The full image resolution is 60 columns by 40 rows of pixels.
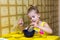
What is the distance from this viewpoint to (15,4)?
117 cm

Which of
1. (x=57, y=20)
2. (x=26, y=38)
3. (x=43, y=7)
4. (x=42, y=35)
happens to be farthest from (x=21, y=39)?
(x=57, y=20)

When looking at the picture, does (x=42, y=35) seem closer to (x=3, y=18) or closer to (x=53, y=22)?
(x=3, y=18)

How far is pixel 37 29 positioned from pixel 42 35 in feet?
0.34

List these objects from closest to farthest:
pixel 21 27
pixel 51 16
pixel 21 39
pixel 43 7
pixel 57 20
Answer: pixel 21 39 → pixel 21 27 → pixel 43 7 → pixel 51 16 → pixel 57 20

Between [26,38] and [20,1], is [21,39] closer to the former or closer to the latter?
[26,38]

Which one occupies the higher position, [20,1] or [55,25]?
[20,1]

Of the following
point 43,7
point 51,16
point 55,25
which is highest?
point 43,7

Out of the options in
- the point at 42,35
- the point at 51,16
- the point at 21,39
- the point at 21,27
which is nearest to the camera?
the point at 21,39

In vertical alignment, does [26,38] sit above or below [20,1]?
below

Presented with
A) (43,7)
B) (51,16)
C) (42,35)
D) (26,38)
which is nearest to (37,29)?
(42,35)

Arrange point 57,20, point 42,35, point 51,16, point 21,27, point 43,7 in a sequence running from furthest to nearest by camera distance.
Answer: point 57,20
point 51,16
point 43,7
point 21,27
point 42,35

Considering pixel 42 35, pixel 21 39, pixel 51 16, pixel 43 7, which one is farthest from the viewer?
pixel 51 16

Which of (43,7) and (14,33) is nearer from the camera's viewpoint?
(14,33)

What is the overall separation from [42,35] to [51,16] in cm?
73
